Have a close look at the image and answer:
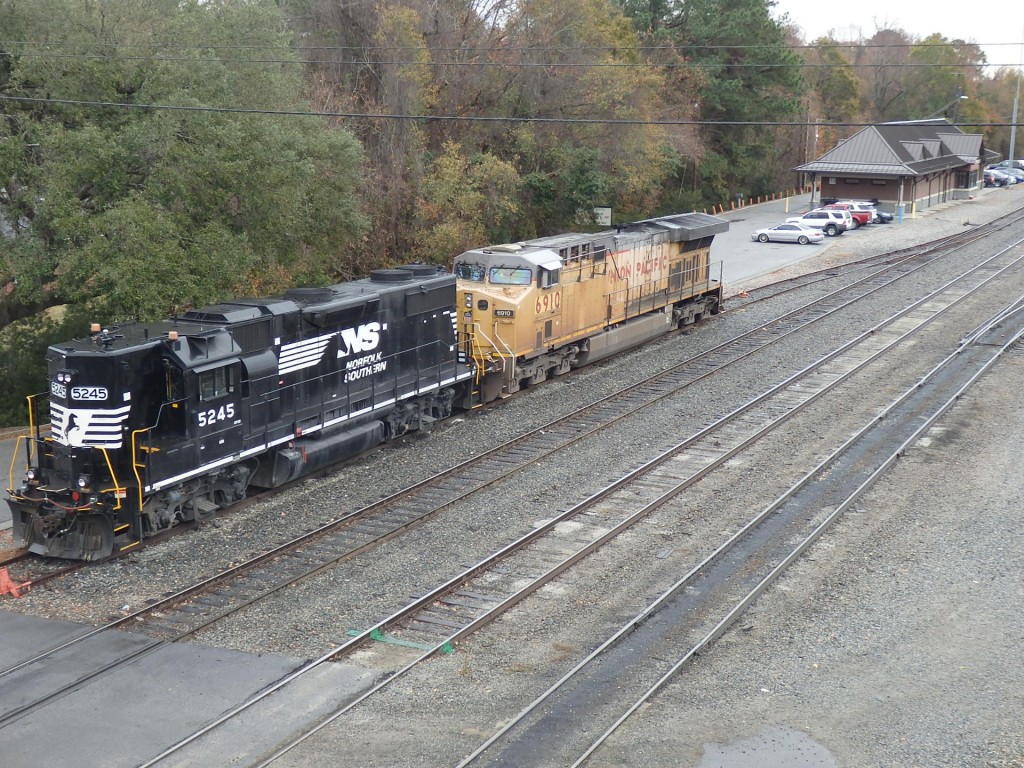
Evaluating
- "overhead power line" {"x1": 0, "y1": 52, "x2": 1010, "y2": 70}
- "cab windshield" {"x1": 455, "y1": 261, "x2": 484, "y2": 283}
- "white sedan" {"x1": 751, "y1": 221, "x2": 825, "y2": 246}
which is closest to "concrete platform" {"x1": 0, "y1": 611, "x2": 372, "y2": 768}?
"cab windshield" {"x1": 455, "y1": 261, "x2": 484, "y2": 283}

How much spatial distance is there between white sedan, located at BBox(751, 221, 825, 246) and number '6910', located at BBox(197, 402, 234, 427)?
39.3 m

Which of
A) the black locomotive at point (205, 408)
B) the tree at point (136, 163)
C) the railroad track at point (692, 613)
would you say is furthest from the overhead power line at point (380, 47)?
the railroad track at point (692, 613)

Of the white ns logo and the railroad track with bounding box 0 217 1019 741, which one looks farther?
the white ns logo

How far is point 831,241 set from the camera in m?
50.4

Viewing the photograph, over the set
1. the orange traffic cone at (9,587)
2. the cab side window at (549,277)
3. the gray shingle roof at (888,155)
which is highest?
the gray shingle roof at (888,155)

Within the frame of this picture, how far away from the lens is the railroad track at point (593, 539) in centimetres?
1155

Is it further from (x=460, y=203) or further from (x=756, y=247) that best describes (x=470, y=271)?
(x=756, y=247)

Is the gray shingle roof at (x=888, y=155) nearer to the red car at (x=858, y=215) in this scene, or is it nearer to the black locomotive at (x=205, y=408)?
the red car at (x=858, y=215)

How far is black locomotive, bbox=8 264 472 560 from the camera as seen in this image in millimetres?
13883

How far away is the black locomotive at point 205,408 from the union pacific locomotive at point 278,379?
0.08ft

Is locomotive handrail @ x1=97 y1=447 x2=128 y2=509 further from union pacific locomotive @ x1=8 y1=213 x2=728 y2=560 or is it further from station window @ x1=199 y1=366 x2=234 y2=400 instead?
station window @ x1=199 y1=366 x2=234 y2=400

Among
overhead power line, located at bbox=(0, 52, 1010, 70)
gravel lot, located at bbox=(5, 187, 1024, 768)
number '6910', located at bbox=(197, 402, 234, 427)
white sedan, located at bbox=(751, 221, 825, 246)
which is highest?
overhead power line, located at bbox=(0, 52, 1010, 70)

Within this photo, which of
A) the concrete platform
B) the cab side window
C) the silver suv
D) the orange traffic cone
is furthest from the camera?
the silver suv

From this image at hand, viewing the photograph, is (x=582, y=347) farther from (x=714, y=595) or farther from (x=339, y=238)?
(x=714, y=595)
